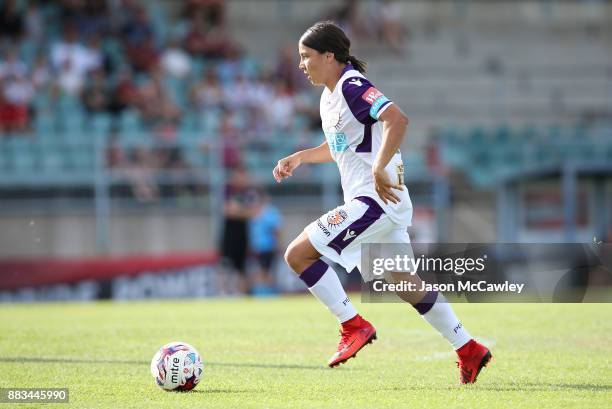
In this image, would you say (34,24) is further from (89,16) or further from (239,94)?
(239,94)

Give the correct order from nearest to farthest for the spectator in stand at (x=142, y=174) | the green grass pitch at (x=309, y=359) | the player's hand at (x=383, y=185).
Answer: the green grass pitch at (x=309, y=359) → the player's hand at (x=383, y=185) → the spectator in stand at (x=142, y=174)

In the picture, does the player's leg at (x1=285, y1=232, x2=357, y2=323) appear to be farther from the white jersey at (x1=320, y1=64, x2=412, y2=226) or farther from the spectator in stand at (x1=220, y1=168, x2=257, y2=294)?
the spectator in stand at (x1=220, y1=168, x2=257, y2=294)

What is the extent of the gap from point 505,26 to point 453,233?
10.2 meters

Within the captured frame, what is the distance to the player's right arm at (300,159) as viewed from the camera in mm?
8383

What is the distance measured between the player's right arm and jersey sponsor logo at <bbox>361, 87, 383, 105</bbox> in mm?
942

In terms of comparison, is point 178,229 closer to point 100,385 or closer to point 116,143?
point 116,143

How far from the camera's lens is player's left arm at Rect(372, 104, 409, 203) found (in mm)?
7184

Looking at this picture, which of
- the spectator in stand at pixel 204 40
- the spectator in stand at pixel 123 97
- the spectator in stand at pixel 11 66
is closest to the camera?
the spectator in stand at pixel 11 66

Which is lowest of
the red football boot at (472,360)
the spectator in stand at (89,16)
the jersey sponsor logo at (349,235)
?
the red football boot at (472,360)

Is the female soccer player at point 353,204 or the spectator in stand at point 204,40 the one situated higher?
the spectator in stand at point 204,40

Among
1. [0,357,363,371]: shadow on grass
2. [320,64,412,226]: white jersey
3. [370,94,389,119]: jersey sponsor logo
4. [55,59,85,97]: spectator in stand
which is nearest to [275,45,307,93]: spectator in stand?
[55,59,85,97]: spectator in stand

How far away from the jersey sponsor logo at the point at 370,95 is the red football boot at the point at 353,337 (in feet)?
5.04

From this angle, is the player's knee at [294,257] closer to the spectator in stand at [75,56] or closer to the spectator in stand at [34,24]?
Result: the spectator in stand at [75,56]

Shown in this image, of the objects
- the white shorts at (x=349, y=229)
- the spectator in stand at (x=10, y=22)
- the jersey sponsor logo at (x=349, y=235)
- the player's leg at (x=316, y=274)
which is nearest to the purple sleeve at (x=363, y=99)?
the white shorts at (x=349, y=229)
